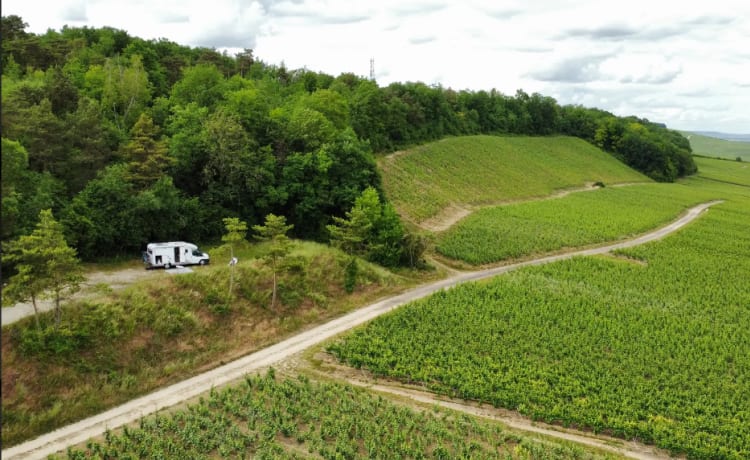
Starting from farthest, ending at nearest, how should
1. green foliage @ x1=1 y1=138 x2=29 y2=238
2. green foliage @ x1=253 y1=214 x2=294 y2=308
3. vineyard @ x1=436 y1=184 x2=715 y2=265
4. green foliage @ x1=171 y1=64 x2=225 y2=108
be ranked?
green foliage @ x1=171 y1=64 x2=225 y2=108
vineyard @ x1=436 y1=184 x2=715 y2=265
green foliage @ x1=253 y1=214 x2=294 y2=308
green foliage @ x1=1 y1=138 x2=29 y2=238

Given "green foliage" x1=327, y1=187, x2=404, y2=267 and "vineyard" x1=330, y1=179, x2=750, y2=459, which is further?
"green foliage" x1=327, y1=187, x2=404, y2=267

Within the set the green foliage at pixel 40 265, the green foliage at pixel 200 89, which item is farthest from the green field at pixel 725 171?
the green foliage at pixel 40 265

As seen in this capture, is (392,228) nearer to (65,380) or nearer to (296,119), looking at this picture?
(296,119)

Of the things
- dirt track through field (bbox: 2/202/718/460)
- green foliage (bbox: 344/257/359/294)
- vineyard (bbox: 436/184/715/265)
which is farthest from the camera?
vineyard (bbox: 436/184/715/265)

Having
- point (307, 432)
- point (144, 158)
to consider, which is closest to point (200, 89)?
point (144, 158)

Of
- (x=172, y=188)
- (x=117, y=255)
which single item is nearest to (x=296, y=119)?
(x=172, y=188)

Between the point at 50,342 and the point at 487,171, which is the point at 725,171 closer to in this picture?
the point at 487,171

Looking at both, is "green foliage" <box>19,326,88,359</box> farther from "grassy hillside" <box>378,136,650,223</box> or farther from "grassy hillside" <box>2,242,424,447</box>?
"grassy hillside" <box>378,136,650,223</box>

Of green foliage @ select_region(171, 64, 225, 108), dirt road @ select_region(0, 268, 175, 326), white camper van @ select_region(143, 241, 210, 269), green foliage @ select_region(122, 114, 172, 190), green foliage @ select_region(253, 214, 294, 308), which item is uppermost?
green foliage @ select_region(171, 64, 225, 108)

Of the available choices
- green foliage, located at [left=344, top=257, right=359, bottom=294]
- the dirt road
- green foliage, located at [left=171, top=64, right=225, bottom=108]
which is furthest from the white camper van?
green foliage, located at [left=171, top=64, right=225, bottom=108]
